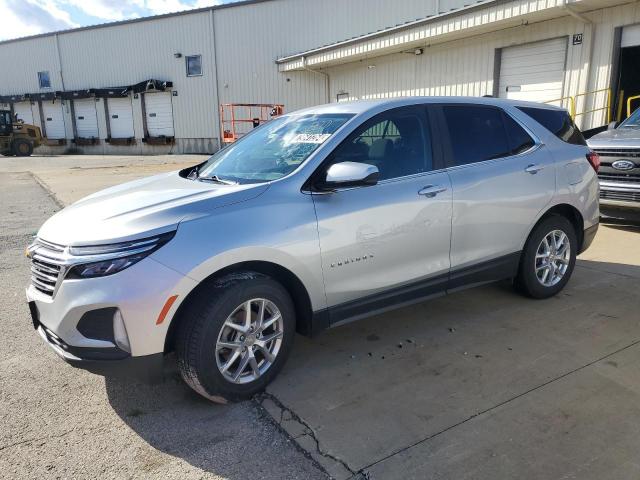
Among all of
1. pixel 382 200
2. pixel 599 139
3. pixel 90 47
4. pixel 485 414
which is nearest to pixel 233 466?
pixel 485 414

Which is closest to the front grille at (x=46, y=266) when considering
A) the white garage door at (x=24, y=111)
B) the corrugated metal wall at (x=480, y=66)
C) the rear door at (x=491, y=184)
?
the rear door at (x=491, y=184)

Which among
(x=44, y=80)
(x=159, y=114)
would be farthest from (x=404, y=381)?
(x=44, y=80)

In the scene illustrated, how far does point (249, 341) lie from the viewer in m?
2.96

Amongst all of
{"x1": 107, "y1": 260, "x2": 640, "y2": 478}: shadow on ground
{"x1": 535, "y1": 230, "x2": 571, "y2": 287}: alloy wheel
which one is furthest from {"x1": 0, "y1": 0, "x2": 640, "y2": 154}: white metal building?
{"x1": 107, "y1": 260, "x2": 640, "y2": 478}: shadow on ground

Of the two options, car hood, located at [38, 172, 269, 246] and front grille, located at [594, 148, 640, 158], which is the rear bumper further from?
car hood, located at [38, 172, 269, 246]

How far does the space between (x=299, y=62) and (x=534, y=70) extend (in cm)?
1165

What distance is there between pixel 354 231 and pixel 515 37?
11.9 metres

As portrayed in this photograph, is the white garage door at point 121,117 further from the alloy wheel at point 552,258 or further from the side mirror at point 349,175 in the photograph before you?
the side mirror at point 349,175

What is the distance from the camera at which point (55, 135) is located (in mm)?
34719

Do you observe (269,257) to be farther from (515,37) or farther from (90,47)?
(90,47)

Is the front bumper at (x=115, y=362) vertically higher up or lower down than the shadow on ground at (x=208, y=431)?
higher up

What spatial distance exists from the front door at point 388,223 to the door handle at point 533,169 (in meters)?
0.92

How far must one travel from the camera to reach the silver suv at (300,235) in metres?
2.61

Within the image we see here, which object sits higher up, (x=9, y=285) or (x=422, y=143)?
(x=422, y=143)
